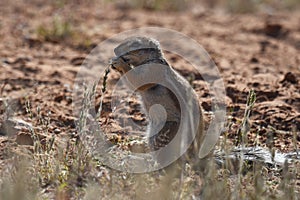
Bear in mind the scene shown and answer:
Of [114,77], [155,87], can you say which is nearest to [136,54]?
[155,87]

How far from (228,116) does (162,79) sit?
3.20ft

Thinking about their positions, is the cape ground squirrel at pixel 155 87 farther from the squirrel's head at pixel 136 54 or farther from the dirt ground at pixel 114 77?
the dirt ground at pixel 114 77

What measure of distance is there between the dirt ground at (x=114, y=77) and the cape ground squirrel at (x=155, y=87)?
456 mm

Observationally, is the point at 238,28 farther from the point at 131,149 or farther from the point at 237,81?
the point at 131,149

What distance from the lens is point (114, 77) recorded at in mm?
7250

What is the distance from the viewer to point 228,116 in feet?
19.3

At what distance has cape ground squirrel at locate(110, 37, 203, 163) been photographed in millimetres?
5160

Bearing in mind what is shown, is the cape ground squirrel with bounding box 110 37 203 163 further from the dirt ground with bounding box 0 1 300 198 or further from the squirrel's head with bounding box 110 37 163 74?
the dirt ground with bounding box 0 1 300 198

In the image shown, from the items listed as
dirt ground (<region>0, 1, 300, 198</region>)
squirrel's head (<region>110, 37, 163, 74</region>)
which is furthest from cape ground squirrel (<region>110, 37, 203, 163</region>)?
dirt ground (<region>0, 1, 300, 198</region>)

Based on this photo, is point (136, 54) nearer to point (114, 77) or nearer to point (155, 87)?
point (155, 87)

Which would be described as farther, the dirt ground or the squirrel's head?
the dirt ground

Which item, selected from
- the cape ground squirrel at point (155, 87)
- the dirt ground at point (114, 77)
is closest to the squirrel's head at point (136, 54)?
the cape ground squirrel at point (155, 87)

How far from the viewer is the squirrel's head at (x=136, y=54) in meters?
5.21

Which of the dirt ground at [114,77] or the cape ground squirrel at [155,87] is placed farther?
the dirt ground at [114,77]
